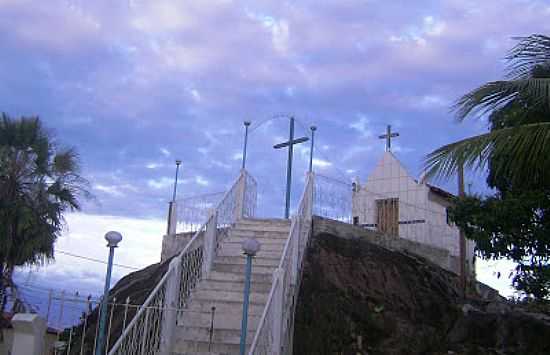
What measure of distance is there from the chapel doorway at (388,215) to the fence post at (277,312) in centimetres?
787

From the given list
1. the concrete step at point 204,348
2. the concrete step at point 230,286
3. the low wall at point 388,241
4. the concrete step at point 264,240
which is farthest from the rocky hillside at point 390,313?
the concrete step at point 204,348

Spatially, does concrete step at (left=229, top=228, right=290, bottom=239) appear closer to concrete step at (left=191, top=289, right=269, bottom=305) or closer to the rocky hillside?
the rocky hillside

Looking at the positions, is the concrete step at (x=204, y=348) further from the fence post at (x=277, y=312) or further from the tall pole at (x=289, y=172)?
the tall pole at (x=289, y=172)

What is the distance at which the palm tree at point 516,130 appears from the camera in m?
7.28

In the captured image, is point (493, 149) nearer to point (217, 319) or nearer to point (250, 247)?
point (250, 247)

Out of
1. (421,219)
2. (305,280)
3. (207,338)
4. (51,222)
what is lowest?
(207,338)

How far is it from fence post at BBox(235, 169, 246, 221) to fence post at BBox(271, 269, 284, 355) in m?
4.46

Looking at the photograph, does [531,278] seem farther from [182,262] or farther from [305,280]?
[182,262]

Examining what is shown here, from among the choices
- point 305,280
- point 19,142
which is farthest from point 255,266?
point 19,142

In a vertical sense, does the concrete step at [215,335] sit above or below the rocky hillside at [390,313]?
below

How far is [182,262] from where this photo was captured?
1052cm

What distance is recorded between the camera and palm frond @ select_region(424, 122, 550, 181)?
7.23 metres

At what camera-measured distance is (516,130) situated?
7.38 meters

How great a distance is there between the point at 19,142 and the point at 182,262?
197 inches
